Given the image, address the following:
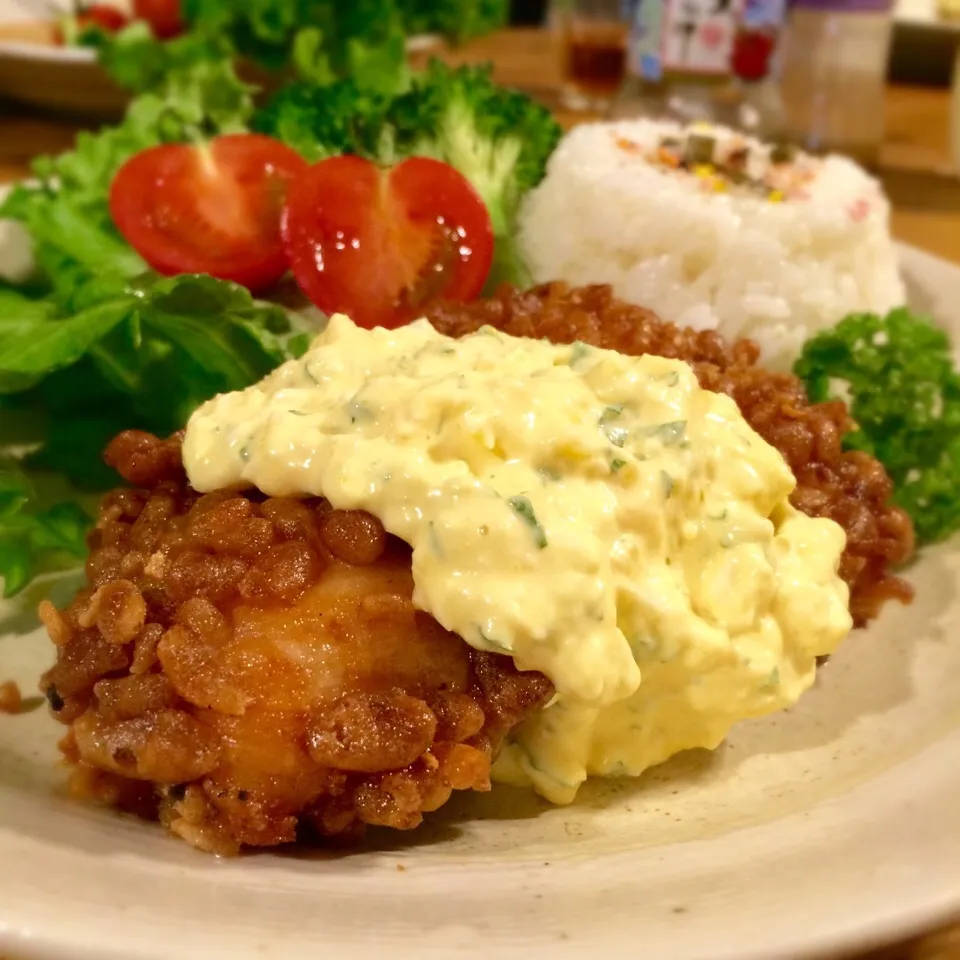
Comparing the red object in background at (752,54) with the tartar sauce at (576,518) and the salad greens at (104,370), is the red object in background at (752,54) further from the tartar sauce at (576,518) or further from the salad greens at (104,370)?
the tartar sauce at (576,518)

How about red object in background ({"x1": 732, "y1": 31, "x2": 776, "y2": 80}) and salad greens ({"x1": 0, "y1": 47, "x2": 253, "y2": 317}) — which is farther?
red object in background ({"x1": 732, "y1": 31, "x2": 776, "y2": 80})

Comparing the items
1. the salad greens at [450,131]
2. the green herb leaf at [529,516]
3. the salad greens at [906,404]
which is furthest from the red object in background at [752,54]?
the green herb leaf at [529,516]

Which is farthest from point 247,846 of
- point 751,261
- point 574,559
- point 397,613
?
point 751,261

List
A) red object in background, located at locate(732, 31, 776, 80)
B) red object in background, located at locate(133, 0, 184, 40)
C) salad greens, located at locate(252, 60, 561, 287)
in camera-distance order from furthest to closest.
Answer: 1. red object in background, located at locate(732, 31, 776, 80)
2. red object in background, located at locate(133, 0, 184, 40)
3. salad greens, located at locate(252, 60, 561, 287)

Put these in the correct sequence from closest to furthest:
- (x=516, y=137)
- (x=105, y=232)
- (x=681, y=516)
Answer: (x=681, y=516) → (x=105, y=232) → (x=516, y=137)

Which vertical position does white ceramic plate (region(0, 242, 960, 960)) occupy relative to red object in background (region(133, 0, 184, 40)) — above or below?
below

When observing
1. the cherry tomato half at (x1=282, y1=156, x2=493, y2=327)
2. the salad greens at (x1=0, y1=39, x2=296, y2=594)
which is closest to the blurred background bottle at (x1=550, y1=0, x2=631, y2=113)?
the cherry tomato half at (x1=282, y1=156, x2=493, y2=327)

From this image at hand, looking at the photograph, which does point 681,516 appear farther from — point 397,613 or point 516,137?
point 516,137

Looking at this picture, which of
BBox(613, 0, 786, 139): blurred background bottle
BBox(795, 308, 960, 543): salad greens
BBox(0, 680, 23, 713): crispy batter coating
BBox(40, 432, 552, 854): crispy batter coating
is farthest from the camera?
BBox(613, 0, 786, 139): blurred background bottle

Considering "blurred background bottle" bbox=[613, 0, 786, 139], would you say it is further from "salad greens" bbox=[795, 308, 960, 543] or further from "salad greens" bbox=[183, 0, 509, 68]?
"salad greens" bbox=[795, 308, 960, 543]
